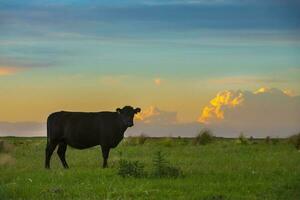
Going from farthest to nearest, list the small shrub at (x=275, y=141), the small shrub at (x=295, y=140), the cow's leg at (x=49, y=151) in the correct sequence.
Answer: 1. the small shrub at (x=275, y=141)
2. the small shrub at (x=295, y=140)
3. the cow's leg at (x=49, y=151)

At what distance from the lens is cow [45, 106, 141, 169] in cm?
2448

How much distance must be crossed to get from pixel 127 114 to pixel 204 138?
15754 millimetres

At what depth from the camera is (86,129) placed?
2464 cm

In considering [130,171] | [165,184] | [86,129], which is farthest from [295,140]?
[165,184]

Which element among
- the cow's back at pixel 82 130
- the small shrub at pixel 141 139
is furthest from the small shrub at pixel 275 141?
the cow's back at pixel 82 130

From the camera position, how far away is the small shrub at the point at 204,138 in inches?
1553

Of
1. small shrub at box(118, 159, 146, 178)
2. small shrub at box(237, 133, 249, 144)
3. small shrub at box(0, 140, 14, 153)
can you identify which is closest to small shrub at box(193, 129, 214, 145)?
small shrub at box(237, 133, 249, 144)

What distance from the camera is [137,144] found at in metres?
41.4

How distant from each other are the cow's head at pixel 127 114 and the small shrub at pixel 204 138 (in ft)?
49.5

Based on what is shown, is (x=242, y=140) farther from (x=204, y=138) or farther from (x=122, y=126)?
(x=122, y=126)

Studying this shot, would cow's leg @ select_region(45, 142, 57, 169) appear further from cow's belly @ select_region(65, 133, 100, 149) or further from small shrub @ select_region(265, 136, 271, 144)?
small shrub @ select_region(265, 136, 271, 144)

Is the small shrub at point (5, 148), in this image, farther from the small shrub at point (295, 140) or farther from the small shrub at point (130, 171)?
the small shrub at point (130, 171)

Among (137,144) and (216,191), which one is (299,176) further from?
(137,144)

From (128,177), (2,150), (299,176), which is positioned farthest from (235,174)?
(2,150)
